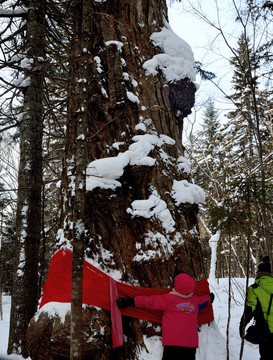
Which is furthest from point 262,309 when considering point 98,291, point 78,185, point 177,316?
point 78,185

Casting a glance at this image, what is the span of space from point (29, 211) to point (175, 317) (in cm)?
351

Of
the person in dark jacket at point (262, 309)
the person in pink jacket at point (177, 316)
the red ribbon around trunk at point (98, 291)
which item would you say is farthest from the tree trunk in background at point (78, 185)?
the person in dark jacket at point (262, 309)

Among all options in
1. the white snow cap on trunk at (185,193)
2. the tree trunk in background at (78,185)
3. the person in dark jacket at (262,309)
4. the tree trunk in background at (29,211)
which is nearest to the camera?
the tree trunk in background at (78,185)

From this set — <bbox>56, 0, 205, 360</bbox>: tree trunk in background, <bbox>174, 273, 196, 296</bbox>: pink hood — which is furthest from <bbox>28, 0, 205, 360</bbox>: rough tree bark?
<bbox>174, 273, 196, 296</bbox>: pink hood

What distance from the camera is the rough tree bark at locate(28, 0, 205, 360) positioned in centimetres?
227

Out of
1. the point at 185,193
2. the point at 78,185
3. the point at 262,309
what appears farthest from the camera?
the point at 262,309

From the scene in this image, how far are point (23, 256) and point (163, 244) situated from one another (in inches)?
128

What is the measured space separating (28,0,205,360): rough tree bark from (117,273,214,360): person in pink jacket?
12cm

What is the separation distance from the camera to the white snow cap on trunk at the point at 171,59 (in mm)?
3031

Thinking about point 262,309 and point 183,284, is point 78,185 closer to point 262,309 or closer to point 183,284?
point 183,284

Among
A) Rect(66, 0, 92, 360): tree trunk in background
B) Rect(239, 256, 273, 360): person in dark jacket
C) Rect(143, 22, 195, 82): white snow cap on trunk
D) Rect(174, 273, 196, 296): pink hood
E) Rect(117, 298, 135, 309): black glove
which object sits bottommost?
Rect(239, 256, 273, 360): person in dark jacket

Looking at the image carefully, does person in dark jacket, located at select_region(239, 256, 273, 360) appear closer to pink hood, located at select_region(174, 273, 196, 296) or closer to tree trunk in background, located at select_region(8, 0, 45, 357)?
pink hood, located at select_region(174, 273, 196, 296)

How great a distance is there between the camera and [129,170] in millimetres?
2486

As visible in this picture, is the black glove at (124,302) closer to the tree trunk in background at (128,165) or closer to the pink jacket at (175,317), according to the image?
the pink jacket at (175,317)
